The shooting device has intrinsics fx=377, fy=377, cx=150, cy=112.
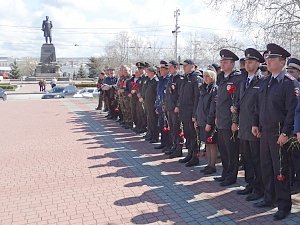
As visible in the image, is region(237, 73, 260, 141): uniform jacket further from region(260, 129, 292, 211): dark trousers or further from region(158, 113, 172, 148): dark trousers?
region(158, 113, 172, 148): dark trousers

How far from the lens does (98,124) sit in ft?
42.6

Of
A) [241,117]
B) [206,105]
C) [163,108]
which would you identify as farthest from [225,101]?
[163,108]

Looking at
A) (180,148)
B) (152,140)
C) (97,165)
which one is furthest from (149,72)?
(97,165)

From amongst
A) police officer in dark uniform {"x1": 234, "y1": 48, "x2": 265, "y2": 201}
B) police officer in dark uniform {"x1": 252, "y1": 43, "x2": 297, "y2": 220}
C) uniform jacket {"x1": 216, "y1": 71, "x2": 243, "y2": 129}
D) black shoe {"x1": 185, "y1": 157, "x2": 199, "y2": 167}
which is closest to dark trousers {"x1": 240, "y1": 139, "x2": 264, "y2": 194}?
police officer in dark uniform {"x1": 234, "y1": 48, "x2": 265, "y2": 201}

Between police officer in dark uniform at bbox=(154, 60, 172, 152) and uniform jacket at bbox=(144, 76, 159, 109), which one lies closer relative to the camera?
police officer in dark uniform at bbox=(154, 60, 172, 152)

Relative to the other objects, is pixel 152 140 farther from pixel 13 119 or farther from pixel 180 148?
pixel 13 119

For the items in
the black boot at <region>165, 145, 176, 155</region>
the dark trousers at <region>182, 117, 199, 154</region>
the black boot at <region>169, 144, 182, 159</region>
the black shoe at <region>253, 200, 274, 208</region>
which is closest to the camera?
the black shoe at <region>253, 200, 274, 208</region>

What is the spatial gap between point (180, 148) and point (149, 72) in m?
2.50

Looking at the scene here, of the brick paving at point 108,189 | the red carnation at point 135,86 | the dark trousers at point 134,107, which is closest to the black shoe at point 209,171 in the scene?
the brick paving at point 108,189

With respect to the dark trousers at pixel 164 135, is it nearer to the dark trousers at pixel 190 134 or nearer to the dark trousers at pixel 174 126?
the dark trousers at pixel 174 126

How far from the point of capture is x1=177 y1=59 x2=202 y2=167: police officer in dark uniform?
700cm

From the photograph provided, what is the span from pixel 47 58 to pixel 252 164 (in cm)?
4633

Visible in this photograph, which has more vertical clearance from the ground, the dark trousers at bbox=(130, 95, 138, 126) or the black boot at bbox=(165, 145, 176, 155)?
the dark trousers at bbox=(130, 95, 138, 126)

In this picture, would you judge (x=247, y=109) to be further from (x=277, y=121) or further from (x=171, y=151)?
(x=171, y=151)
